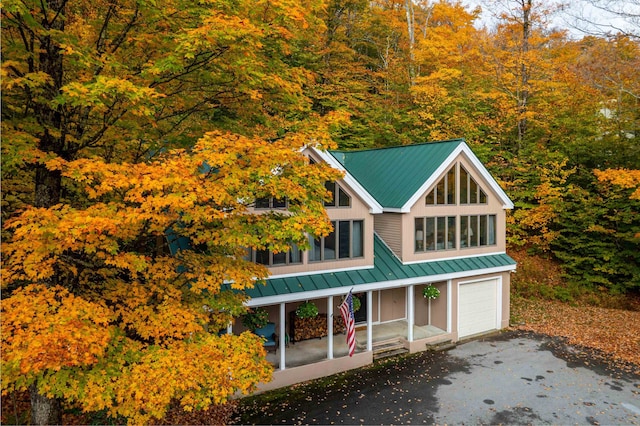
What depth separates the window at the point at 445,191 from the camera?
1703cm

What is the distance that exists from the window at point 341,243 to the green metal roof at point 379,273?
630 millimetres

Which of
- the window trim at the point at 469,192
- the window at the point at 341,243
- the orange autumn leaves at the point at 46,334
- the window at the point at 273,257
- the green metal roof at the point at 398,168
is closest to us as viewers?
the orange autumn leaves at the point at 46,334

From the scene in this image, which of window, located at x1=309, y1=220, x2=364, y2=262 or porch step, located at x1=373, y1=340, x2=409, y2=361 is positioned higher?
window, located at x1=309, y1=220, x2=364, y2=262

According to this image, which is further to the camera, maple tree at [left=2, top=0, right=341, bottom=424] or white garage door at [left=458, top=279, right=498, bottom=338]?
white garage door at [left=458, top=279, right=498, bottom=338]

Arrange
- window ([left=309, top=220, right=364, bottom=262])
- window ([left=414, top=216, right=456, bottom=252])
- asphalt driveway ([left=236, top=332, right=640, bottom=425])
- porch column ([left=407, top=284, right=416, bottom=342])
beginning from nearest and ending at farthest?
asphalt driveway ([left=236, top=332, right=640, bottom=425]), window ([left=309, top=220, right=364, bottom=262]), porch column ([left=407, top=284, right=416, bottom=342]), window ([left=414, top=216, right=456, bottom=252])

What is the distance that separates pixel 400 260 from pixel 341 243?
293 centimetres

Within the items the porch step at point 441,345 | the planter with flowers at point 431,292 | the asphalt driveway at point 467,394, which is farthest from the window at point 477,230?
the asphalt driveway at point 467,394

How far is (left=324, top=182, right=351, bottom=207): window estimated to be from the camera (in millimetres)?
14756

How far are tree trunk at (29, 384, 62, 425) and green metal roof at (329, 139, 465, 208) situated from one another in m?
11.6

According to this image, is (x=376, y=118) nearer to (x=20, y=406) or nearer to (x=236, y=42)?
(x=236, y=42)

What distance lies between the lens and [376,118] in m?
27.8

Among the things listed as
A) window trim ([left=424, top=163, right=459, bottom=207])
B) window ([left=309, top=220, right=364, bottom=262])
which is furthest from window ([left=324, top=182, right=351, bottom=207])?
window trim ([left=424, top=163, right=459, bottom=207])

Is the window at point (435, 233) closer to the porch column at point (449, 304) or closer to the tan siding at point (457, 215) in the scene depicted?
the tan siding at point (457, 215)

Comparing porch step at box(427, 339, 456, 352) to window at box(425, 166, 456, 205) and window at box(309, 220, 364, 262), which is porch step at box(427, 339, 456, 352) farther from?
window at box(425, 166, 456, 205)
